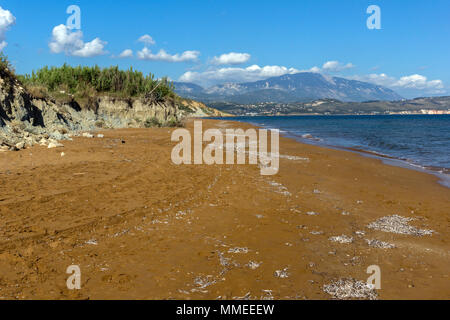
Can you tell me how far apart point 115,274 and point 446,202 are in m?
9.28

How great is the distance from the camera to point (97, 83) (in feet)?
94.0

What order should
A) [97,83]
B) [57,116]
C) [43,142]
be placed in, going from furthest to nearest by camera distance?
[97,83], [57,116], [43,142]

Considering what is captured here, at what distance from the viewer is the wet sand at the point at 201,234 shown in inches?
160

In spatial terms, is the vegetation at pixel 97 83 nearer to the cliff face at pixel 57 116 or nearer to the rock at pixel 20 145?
the cliff face at pixel 57 116

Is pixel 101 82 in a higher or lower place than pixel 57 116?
higher

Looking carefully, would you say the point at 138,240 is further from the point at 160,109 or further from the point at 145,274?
the point at 160,109

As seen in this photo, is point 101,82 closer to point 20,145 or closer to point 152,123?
point 152,123

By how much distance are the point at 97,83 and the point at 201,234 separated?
2723cm

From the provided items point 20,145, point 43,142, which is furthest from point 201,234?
point 43,142

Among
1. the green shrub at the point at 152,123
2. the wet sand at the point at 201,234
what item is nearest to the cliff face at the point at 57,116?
the green shrub at the point at 152,123

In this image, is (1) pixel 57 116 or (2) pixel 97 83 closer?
(1) pixel 57 116

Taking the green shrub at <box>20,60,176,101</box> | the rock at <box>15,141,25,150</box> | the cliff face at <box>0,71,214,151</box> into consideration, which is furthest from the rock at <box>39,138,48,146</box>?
the green shrub at <box>20,60,176,101</box>

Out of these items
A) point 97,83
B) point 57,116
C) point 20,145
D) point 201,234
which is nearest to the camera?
point 201,234

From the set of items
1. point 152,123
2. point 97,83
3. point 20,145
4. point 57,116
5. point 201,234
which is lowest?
point 201,234
